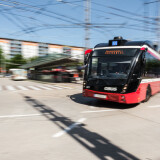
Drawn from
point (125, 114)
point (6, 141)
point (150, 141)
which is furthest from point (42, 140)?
point (125, 114)

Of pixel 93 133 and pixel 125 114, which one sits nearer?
pixel 93 133

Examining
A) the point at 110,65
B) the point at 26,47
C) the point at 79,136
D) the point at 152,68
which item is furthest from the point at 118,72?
the point at 26,47

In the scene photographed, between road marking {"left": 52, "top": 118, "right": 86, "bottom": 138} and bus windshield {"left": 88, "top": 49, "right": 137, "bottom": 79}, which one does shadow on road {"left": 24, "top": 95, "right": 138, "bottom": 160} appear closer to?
road marking {"left": 52, "top": 118, "right": 86, "bottom": 138}

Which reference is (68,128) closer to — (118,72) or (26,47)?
(118,72)

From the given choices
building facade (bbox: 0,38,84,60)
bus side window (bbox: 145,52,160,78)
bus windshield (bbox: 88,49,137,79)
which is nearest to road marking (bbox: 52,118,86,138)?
bus windshield (bbox: 88,49,137,79)

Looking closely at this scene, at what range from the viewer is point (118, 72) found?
6984 mm

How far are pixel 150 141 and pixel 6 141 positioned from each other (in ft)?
10.2

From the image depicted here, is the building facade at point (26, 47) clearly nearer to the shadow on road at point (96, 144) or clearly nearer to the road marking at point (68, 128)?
the road marking at point (68, 128)

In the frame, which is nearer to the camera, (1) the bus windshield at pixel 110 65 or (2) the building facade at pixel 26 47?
(1) the bus windshield at pixel 110 65

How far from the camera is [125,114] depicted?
6.38 m

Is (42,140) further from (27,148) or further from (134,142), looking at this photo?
(134,142)

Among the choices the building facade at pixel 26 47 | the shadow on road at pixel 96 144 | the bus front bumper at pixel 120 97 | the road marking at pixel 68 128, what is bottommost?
the shadow on road at pixel 96 144

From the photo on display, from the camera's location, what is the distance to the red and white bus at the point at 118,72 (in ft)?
22.3

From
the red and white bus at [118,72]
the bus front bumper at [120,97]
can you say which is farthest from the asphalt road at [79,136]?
the red and white bus at [118,72]
